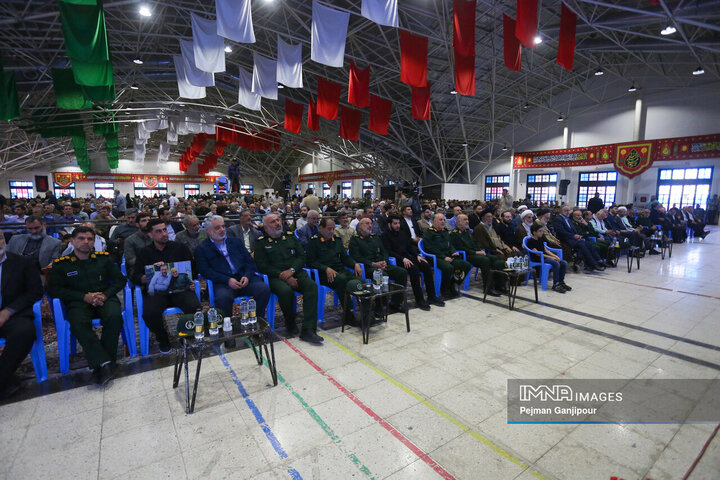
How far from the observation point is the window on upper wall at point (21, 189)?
28.0m

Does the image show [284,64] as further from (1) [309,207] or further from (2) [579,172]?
(2) [579,172]

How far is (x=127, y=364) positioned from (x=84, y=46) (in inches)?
252

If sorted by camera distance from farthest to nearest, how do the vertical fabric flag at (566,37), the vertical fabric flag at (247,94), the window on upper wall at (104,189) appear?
the window on upper wall at (104,189) → the vertical fabric flag at (247,94) → the vertical fabric flag at (566,37)

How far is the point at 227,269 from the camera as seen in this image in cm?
366

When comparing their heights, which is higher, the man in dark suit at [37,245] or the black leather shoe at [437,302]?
Answer: the man in dark suit at [37,245]

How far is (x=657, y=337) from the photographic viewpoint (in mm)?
3584

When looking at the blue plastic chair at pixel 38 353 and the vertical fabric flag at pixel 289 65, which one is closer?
the blue plastic chair at pixel 38 353

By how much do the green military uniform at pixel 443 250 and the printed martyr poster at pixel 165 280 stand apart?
331cm

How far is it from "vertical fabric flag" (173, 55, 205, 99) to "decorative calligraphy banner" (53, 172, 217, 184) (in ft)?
98.1

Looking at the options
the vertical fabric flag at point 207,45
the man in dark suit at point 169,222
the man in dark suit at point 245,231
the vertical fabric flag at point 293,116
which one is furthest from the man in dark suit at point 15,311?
the vertical fabric flag at point 293,116

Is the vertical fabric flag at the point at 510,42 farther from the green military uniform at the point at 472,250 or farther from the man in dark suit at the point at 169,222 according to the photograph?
the man in dark suit at the point at 169,222

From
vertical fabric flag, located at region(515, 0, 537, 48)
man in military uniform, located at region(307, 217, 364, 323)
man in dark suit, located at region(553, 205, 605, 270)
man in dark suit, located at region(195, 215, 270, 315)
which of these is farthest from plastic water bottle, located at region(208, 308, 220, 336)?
vertical fabric flag, located at region(515, 0, 537, 48)

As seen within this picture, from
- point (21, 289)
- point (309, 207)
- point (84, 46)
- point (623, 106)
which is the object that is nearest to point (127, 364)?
point (21, 289)

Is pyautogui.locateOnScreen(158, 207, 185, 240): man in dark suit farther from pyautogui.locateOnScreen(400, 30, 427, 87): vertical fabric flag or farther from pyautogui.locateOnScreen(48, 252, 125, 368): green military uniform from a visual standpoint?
pyautogui.locateOnScreen(400, 30, 427, 87): vertical fabric flag
